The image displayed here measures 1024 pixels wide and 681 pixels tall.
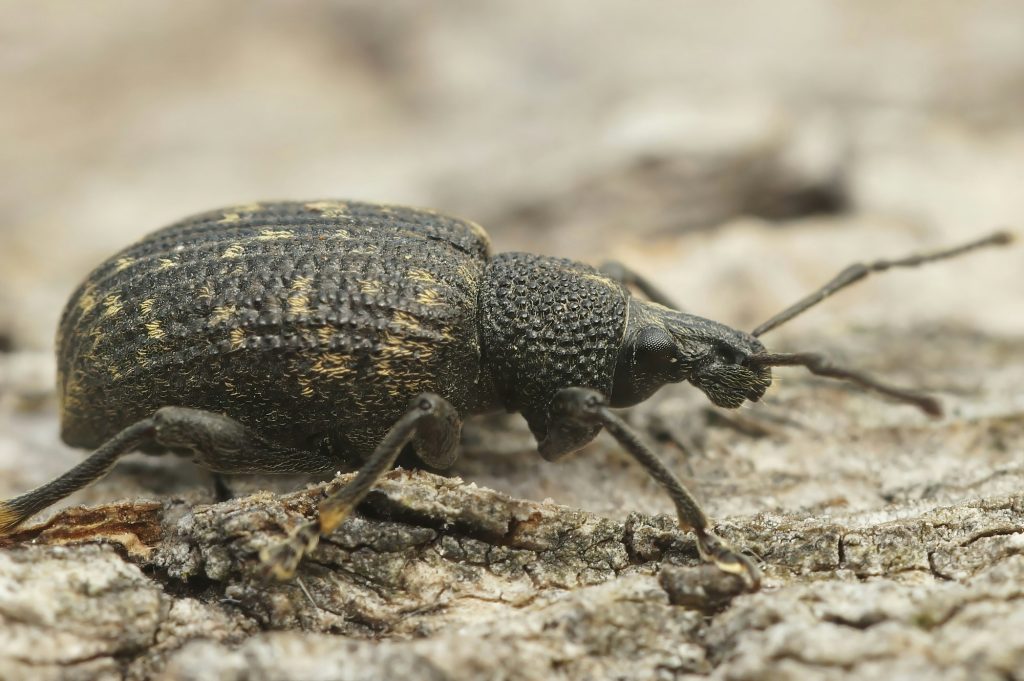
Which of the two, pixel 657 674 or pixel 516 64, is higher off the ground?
pixel 516 64

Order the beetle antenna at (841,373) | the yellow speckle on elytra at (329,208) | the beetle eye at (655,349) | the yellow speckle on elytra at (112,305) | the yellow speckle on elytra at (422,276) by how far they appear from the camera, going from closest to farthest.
A: the beetle antenna at (841,373)
the yellow speckle on elytra at (112,305)
the yellow speckle on elytra at (422,276)
the beetle eye at (655,349)
the yellow speckle on elytra at (329,208)

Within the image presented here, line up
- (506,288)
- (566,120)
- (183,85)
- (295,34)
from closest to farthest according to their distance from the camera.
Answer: (506,288) → (566,120) → (183,85) → (295,34)

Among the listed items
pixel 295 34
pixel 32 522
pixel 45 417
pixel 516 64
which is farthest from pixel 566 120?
pixel 32 522

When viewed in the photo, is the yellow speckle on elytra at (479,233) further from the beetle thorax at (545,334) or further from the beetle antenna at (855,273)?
the beetle antenna at (855,273)

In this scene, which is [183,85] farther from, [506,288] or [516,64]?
[506,288]

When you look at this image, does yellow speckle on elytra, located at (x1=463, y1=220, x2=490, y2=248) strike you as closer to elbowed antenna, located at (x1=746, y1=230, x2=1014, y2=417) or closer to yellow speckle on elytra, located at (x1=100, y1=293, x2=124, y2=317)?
elbowed antenna, located at (x1=746, y1=230, x2=1014, y2=417)

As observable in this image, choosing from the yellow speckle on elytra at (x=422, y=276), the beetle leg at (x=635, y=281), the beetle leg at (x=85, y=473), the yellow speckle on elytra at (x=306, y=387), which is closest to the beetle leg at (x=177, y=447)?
the beetle leg at (x=85, y=473)
